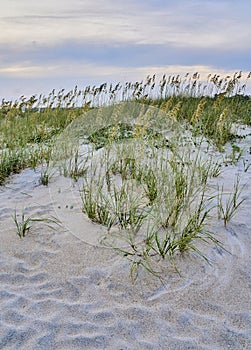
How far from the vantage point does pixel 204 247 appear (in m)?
3.70

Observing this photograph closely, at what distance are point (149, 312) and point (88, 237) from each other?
1.25 meters

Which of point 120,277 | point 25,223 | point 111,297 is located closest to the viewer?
point 111,297

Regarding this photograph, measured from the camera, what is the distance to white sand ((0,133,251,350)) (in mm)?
2748

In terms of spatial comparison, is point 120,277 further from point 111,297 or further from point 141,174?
point 141,174

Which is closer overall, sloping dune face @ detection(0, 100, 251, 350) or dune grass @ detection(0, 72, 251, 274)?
sloping dune face @ detection(0, 100, 251, 350)

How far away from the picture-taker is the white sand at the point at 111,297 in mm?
2748

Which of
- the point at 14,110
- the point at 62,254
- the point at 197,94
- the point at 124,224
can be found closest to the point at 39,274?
the point at 62,254

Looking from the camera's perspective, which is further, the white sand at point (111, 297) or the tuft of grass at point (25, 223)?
the tuft of grass at point (25, 223)

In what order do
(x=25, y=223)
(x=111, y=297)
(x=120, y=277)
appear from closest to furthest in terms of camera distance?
(x=111, y=297) < (x=120, y=277) < (x=25, y=223)

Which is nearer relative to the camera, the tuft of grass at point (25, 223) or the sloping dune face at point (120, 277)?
the sloping dune face at point (120, 277)

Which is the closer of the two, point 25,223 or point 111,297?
point 111,297

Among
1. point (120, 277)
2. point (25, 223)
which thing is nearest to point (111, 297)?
point (120, 277)

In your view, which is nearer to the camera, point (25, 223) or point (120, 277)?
point (120, 277)

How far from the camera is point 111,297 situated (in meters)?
3.16
